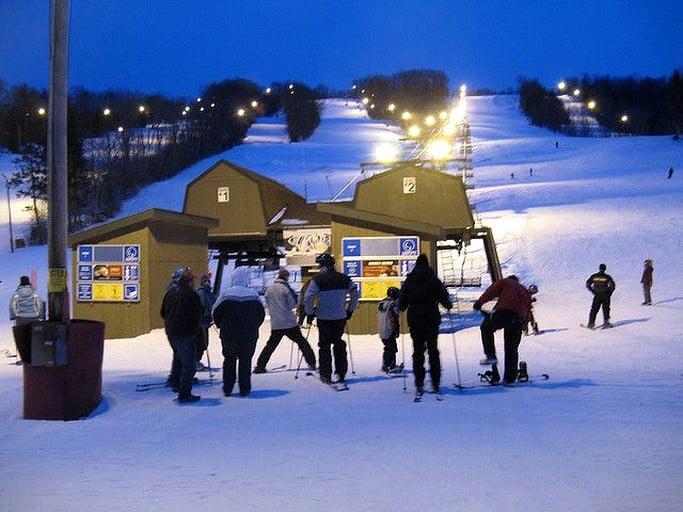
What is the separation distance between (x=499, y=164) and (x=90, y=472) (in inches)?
2694

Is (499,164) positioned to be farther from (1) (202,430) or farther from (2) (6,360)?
(1) (202,430)

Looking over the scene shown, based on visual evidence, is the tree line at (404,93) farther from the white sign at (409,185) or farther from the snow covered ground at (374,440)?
the snow covered ground at (374,440)

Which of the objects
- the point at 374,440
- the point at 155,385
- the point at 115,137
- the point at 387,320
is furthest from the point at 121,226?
the point at 115,137

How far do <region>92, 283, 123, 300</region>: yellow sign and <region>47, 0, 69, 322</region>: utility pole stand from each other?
11761 mm

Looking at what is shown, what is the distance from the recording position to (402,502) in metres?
5.54

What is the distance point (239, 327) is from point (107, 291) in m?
12.2

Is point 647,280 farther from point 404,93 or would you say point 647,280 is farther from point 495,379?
point 404,93

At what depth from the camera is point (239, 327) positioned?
33.1 ft

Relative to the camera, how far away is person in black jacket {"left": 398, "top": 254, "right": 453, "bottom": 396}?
9.73 m

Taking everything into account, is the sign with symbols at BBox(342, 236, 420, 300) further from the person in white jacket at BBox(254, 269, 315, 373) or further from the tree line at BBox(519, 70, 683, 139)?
the tree line at BBox(519, 70, 683, 139)

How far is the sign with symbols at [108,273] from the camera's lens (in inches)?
830

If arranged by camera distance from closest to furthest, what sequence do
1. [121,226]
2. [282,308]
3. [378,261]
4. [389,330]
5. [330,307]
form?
[330,307]
[282,308]
[389,330]
[378,261]
[121,226]

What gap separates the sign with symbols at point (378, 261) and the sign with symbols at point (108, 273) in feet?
18.1

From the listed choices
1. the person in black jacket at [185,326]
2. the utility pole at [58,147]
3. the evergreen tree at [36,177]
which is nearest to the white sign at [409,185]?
the person in black jacket at [185,326]
